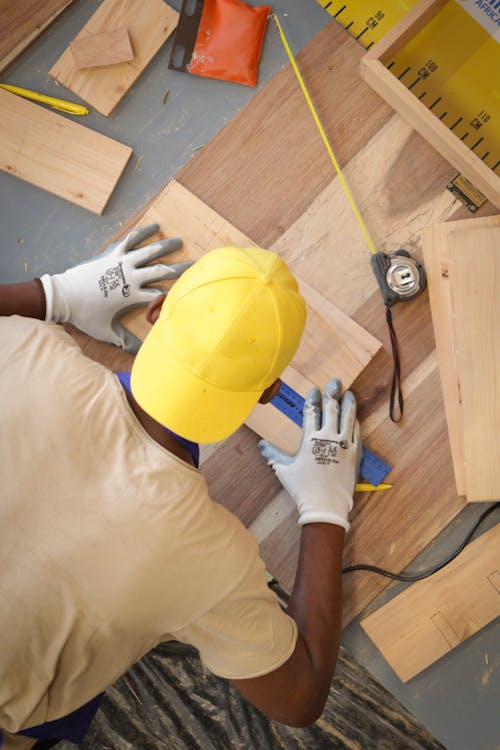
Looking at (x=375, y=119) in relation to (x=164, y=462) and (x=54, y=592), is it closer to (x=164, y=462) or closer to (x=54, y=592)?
(x=164, y=462)

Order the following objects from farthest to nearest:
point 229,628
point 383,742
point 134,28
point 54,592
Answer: point 134,28, point 383,742, point 229,628, point 54,592

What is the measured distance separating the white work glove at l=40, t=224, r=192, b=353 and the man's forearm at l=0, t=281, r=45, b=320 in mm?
19

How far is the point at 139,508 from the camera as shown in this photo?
1.18 m

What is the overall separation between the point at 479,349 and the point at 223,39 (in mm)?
1203

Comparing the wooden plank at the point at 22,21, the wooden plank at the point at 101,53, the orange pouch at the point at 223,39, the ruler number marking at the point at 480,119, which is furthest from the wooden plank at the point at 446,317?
the wooden plank at the point at 22,21

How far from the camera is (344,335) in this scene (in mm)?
1761

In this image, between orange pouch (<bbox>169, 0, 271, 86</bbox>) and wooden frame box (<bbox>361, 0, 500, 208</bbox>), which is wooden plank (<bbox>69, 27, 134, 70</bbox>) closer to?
orange pouch (<bbox>169, 0, 271, 86</bbox>)

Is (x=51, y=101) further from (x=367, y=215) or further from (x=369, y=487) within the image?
(x=369, y=487)

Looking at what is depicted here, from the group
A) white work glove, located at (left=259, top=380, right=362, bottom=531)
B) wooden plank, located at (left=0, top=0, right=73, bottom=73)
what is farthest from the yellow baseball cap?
wooden plank, located at (left=0, top=0, right=73, bottom=73)

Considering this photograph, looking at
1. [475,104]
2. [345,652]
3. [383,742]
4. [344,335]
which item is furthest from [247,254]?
[383,742]

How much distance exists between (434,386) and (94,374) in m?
0.98

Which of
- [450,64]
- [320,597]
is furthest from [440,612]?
[450,64]

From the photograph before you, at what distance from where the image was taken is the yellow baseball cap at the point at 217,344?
1.22 m

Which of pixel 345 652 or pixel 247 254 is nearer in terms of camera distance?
pixel 247 254
